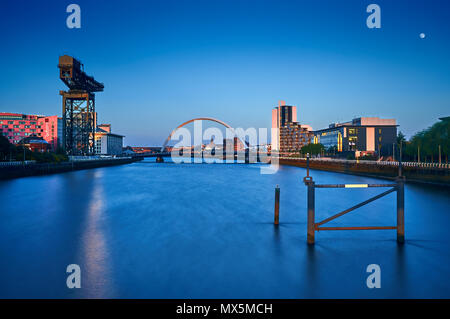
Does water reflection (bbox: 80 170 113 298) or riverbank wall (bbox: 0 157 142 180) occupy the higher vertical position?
riverbank wall (bbox: 0 157 142 180)

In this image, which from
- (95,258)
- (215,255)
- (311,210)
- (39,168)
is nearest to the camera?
(311,210)

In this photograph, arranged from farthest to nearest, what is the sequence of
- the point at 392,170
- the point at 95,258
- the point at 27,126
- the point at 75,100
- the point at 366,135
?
the point at 27,126 < the point at 366,135 < the point at 75,100 < the point at 392,170 < the point at 95,258

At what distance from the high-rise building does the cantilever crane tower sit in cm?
10557

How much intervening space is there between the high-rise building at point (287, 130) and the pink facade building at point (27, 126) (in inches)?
4165

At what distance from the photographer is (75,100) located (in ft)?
175

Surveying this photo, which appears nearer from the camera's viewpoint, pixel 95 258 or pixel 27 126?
pixel 95 258

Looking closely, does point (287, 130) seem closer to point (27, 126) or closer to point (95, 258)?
point (27, 126)

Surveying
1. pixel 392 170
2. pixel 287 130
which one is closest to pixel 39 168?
pixel 392 170

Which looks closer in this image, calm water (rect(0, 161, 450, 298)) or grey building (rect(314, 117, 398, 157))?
calm water (rect(0, 161, 450, 298))

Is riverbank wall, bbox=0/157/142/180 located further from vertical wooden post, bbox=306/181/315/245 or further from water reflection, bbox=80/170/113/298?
vertical wooden post, bbox=306/181/315/245

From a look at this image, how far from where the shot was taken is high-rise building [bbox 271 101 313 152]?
14188 centimetres

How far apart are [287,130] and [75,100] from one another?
378 feet

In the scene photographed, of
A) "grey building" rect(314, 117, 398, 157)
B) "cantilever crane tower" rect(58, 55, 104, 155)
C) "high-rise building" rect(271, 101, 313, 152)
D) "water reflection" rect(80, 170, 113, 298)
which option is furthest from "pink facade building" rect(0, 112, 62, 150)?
"high-rise building" rect(271, 101, 313, 152)
